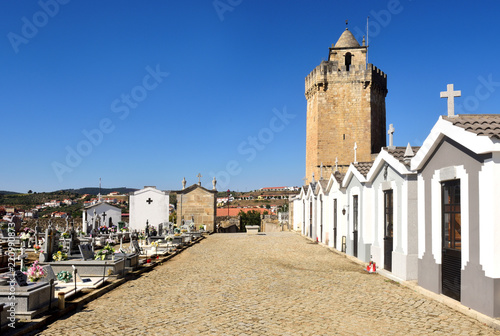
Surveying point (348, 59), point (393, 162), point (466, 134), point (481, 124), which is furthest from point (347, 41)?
point (466, 134)

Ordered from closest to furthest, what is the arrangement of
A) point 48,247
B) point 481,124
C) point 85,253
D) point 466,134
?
point 466,134, point 481,124, point 85,253, point 48,247

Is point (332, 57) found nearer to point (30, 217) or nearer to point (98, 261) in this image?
point (30, 217)

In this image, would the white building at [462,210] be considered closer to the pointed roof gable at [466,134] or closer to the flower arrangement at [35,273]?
the pointed roof gable at [466,134]

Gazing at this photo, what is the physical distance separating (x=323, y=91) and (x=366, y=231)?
30.0 metres

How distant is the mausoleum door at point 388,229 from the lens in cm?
1201

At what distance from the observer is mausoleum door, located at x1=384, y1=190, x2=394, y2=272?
12014 millimetres

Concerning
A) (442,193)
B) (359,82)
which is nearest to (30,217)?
(442,193)

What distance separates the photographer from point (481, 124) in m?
7.73

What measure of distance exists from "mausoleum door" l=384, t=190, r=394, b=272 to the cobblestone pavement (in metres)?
0.70

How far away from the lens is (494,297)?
6867 millimetres

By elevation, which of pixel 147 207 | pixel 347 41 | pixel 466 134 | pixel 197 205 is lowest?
pixel 147 207

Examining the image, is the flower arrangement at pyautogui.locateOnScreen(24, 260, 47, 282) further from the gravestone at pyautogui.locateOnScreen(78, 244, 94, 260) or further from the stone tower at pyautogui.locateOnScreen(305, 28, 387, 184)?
the stone tower at pyautogui.locateOnScreen(305, 28, 387, 184)

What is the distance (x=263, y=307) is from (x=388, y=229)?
19.5 ft

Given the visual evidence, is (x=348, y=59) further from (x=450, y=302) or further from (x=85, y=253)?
(x=450, y=302)
